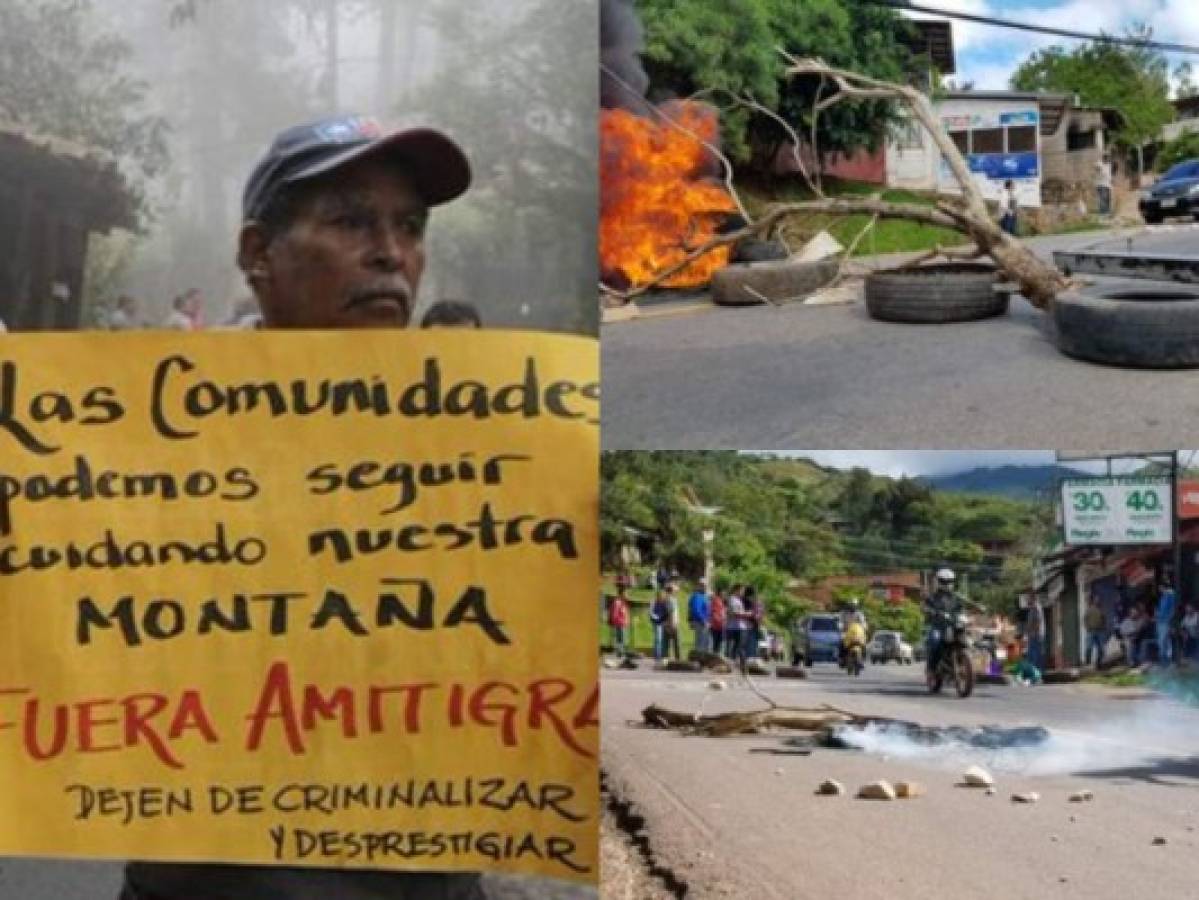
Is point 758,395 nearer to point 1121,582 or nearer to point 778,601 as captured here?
point 778,601

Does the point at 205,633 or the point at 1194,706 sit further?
the point at 205,633

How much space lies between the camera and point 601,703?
117 inches

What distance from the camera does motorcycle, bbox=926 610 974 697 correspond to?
289 centimetres

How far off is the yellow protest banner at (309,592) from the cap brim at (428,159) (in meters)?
0.24

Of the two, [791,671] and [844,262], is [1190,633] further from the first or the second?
[844,262]

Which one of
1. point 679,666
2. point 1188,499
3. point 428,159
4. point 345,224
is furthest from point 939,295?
point 345,224

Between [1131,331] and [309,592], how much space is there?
141cm

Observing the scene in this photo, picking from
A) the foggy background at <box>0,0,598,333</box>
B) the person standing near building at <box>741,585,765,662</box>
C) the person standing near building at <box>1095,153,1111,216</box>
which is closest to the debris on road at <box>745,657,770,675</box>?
the person standing near building at <box>741,585,765,662</box>

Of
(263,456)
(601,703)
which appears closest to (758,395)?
(601,703)

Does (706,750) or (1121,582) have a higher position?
(1121,582)

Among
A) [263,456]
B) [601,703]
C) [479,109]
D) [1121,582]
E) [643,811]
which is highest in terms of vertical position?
[479,109]

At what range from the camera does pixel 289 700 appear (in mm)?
3016

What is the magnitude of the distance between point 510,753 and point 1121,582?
104 cm

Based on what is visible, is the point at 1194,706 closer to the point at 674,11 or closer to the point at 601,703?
the point at 601,703
